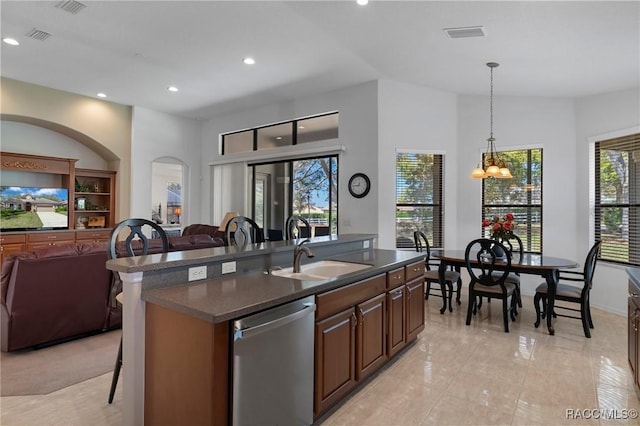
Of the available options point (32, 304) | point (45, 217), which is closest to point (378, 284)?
point (32, 304)

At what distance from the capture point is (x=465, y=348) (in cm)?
353

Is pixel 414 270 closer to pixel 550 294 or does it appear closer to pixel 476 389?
pixel 476 389

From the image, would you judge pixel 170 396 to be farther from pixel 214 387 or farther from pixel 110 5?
pixel 110 5

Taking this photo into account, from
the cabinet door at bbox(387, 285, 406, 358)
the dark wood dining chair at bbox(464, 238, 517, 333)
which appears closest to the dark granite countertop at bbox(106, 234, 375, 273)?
the cabinet door at bbox(387, 285, 406, 358)

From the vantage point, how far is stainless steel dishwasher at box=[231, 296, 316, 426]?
168cm

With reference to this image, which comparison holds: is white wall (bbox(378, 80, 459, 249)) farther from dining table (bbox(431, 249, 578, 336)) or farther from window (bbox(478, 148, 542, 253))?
dining table (bbox(431, 249, 578, 336))

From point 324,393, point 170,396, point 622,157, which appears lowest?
point 324,393

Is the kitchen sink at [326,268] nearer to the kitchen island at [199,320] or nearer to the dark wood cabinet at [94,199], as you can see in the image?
the kitchen island at [199,320]

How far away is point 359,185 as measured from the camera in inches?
226

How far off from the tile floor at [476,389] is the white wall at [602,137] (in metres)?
1.37

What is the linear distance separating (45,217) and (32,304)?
4.10m

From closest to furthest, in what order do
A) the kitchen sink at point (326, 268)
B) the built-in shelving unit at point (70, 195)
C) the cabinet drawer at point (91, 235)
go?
the kitchen sink at point (326, 268)
the built-in shelving unit at point (70, 195)
the cabinet drawer at point (91, 235)

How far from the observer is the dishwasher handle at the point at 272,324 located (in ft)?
5.41

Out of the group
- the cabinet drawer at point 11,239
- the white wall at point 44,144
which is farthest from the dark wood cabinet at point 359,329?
the white wall at point 44,144
